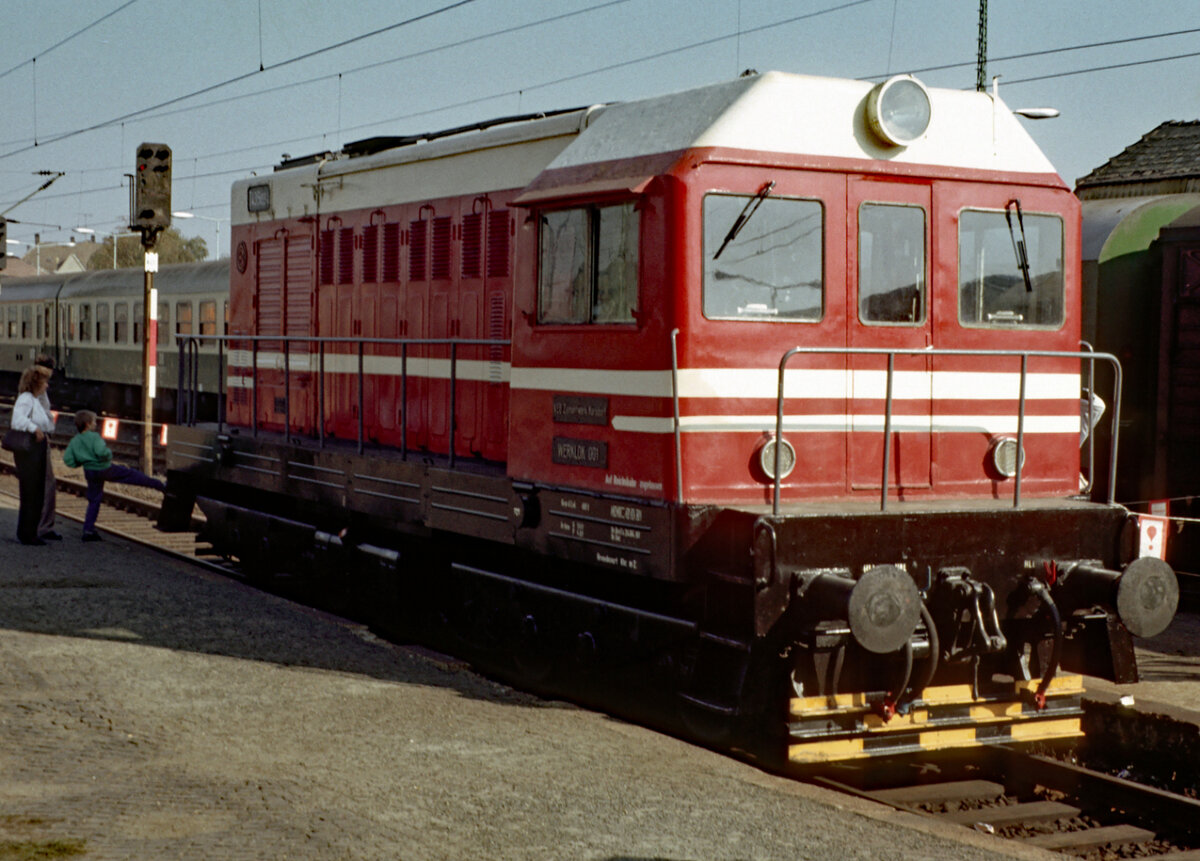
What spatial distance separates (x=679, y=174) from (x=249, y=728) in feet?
11.5

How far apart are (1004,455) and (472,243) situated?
13.3 ft

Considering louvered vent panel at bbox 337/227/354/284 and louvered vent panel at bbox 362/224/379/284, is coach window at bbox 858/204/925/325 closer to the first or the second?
louvered vent panel at bbox 362/224/379/284

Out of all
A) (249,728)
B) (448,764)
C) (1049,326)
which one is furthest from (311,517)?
(1049,326)

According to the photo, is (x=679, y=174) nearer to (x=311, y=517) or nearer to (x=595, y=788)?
(x=595, y=788)

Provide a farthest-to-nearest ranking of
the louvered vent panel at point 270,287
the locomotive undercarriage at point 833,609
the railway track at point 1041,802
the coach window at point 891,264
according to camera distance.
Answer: the louvered vent panel at point 270,287 < the coach window at point 891,264 < the locomotive undercarriage at point 833,609 < the railway track at point 1041,802

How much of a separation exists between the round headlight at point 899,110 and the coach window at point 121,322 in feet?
85.9

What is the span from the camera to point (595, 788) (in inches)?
238

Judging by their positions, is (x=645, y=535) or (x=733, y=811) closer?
(x=733, y=811)

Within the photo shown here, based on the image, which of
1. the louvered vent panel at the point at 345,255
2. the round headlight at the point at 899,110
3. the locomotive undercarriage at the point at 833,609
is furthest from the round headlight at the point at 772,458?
the louvered vent panel at the point at 345,255

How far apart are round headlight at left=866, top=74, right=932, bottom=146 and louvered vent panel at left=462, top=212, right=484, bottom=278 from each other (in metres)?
3.29

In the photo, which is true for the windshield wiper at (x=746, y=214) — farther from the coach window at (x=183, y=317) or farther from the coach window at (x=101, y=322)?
the coach window at (x=101, y=322)

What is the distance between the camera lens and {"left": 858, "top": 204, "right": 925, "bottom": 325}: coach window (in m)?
7.36

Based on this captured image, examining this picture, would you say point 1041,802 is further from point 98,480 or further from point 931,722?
point 98,480

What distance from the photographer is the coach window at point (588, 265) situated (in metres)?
7.24
